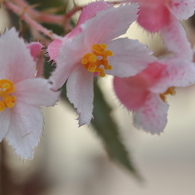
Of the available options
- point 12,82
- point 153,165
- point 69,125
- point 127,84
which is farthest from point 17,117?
point 153,165

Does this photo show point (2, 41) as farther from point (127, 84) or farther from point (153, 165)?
point (153, 165)

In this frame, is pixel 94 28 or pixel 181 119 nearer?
pixel 94 28

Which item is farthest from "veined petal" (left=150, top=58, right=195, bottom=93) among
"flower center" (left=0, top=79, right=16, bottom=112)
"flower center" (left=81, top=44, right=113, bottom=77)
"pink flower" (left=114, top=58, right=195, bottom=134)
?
"flower center" (left=0, top=79, right=16, bottom=112)

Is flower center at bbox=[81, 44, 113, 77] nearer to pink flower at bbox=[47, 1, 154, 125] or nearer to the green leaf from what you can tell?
pink flower at bbox=[47, 1, 154, 125]

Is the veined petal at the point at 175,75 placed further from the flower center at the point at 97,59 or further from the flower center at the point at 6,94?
the flower center at the point at 6,94

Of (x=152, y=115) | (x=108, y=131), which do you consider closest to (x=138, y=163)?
(x=108, y=131)

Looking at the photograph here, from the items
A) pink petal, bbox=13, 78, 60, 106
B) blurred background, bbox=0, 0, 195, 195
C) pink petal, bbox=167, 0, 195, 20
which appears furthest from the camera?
blurred background, bbox=0, 0, 195, 195
